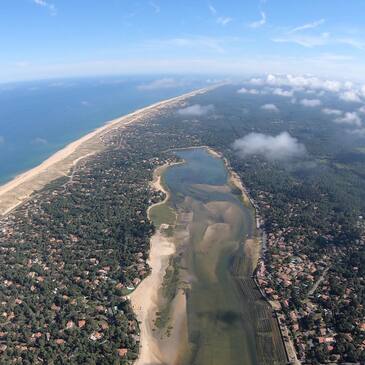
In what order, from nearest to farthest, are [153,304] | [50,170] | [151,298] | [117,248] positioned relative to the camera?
[153,304], [151,298], [117,248], [50,170]

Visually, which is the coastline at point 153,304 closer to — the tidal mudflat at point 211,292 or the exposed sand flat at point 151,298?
the exposed sand flat at point 151,298

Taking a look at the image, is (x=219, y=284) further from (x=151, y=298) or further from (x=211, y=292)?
(x=151, y=298)

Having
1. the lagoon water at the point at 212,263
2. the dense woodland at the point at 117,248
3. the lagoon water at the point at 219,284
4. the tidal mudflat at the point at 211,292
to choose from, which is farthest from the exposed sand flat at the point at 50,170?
the lagoon water at the point at 219,284

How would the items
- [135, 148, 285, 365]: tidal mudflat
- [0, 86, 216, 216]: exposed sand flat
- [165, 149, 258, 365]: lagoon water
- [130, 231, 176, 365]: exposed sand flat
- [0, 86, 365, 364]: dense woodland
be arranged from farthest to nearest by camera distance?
[0, 86, 216, 216]: exposed sand flat → [165, 149, 258, 365]: lagoon water → [135, 148, 285, 365]: tidal mudflat → [0, 86, 365, 364]: dense woodland → [130, 231, 176, 365]: exposed sand flat

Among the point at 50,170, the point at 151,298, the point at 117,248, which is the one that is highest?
the point at 50,170

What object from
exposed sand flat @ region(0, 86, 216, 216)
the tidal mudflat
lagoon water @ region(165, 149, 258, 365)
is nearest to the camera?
the tidal mudflat

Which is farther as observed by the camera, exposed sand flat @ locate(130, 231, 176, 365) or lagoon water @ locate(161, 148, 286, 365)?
lagoon water @ locate(161, 148, 286, 365)

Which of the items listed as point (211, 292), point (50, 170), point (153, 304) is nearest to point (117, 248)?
point (153, 304)

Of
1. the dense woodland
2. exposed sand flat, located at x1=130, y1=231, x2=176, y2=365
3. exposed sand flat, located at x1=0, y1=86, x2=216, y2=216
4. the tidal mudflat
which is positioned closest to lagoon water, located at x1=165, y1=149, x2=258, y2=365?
the tidal mudflat

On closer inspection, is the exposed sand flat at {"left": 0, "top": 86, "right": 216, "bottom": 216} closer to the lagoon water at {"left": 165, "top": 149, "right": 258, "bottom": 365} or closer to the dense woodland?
the dense woodland
